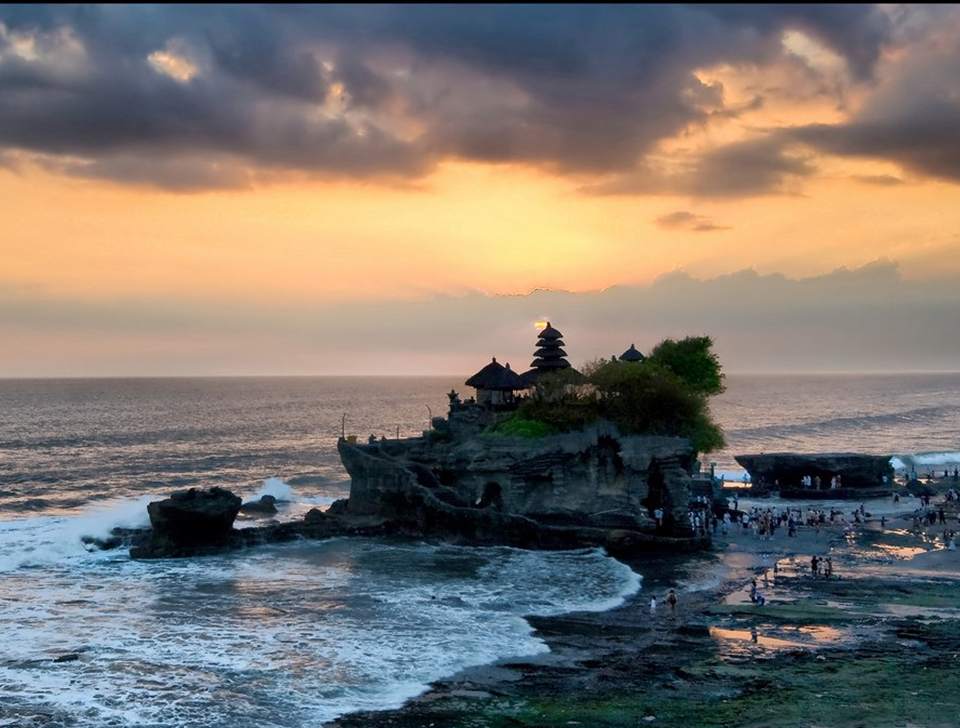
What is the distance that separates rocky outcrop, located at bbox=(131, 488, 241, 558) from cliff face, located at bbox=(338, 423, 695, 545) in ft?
31.1

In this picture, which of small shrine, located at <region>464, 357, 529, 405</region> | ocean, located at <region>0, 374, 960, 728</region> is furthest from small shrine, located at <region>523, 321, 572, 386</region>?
ocean, located at <region>0, 374, 960, 728</region>

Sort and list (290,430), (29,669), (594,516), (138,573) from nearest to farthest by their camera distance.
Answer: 1. (29,669)
2. (138,573)
3. (594,516)
4. (290,430)

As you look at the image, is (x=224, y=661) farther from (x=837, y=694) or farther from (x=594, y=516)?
(x=594, y=516)

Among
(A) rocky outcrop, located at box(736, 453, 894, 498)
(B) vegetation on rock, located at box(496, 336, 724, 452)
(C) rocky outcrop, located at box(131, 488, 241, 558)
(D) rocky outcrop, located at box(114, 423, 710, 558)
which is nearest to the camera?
(C) rocky outcrop, located at box(131, 488, 241, 558)

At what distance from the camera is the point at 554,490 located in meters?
51.2

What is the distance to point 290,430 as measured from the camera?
442ft

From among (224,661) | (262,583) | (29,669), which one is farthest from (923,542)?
(29,669)

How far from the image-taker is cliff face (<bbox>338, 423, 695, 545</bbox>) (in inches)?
1949

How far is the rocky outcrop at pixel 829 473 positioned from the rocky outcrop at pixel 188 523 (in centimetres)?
4434

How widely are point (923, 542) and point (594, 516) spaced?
1862 cm

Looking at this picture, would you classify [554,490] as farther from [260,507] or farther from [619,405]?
[260,507]

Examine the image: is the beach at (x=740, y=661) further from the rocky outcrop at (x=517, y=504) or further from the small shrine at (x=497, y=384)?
the small shrine at (x=497, y=384)

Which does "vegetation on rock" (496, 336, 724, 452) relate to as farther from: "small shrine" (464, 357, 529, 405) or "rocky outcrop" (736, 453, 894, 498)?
"rocky outcrop" (736, 453, 894, 498)

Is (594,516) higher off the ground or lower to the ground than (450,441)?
lower
